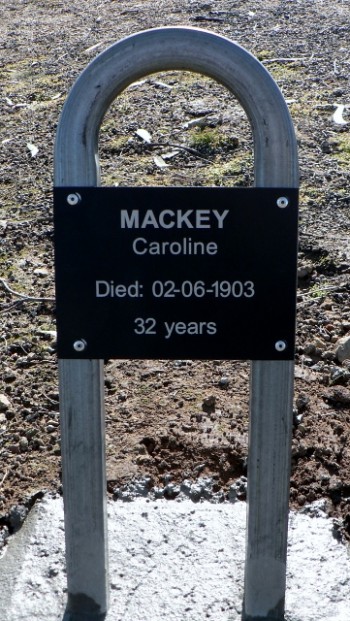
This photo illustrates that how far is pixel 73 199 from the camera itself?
218 cm

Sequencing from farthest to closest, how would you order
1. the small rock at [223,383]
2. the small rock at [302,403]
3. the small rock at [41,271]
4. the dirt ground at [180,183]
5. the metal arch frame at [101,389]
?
the small rock at [41,271]
the small rock at [223,383]
the small rock at [302,403]
the dirt ground at [180,183]
the metal arch frame at [101,389]

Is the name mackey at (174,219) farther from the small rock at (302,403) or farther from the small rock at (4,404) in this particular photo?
the small rock at (4,404)

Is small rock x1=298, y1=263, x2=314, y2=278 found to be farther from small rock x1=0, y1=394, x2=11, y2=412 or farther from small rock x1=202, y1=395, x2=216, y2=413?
small rock x1=0, y1=394, x2=11, y2=412

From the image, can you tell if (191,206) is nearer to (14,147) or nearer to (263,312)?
(263,312)

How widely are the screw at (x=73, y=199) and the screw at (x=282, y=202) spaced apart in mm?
503

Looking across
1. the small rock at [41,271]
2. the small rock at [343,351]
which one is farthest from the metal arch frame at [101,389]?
the small rock at [41,271]

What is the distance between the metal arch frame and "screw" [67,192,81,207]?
32 millimetres

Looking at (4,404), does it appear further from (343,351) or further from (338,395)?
(343,351)

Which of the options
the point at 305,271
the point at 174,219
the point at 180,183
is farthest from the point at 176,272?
the point at 180,183

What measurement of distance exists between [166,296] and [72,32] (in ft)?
29.8

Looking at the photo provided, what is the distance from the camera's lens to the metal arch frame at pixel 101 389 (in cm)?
215

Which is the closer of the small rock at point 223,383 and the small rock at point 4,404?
the small rock at point 4,404

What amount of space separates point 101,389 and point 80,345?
17 centimetres

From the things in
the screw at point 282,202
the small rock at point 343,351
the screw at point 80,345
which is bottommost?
the screw at point 80,345
